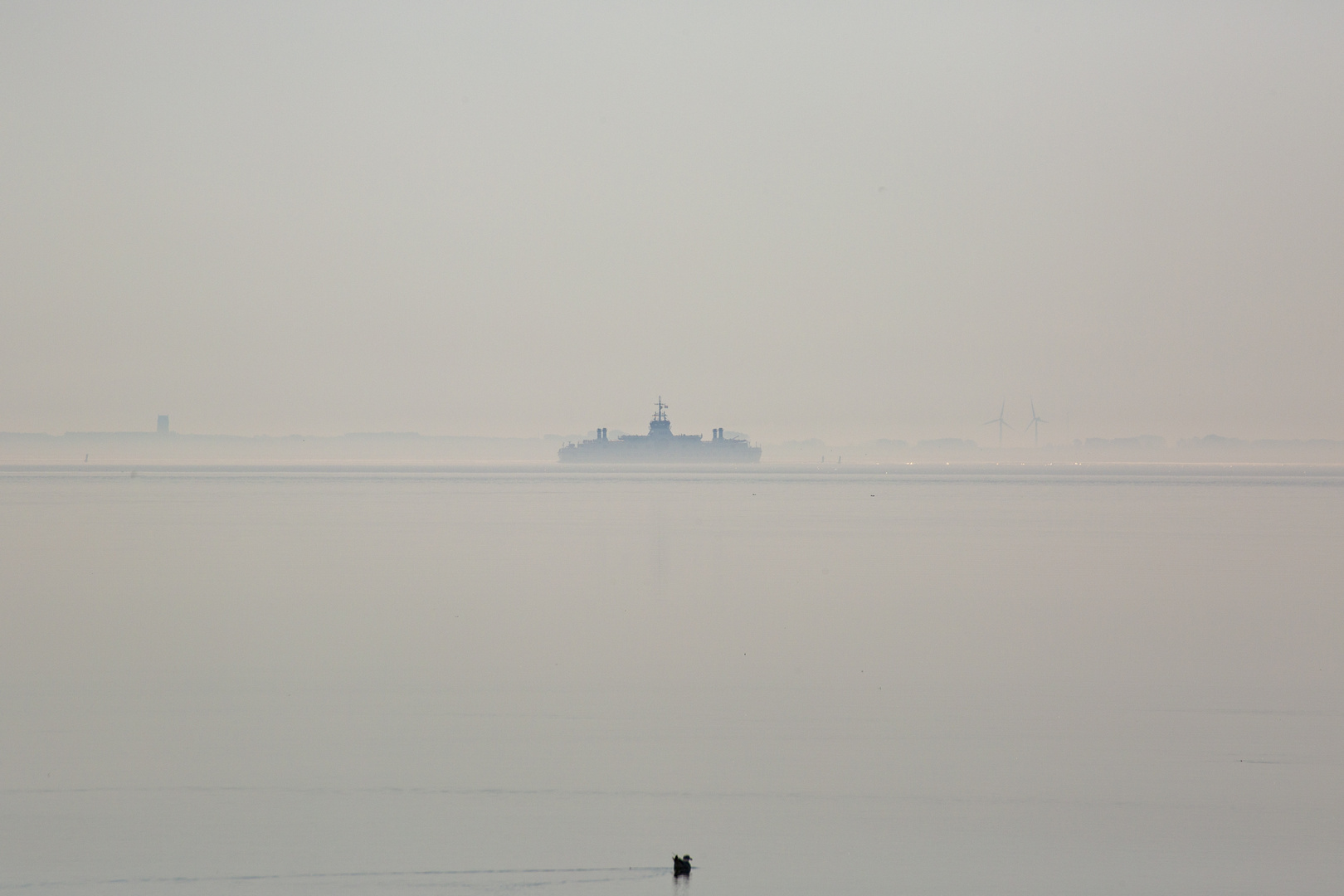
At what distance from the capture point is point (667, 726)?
42.8 ft

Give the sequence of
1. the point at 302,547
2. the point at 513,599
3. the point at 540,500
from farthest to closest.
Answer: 1. the point at 540,500
2. the point at 302,547
3. the point at 513,599

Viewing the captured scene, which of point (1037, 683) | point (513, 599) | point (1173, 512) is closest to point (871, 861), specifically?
point (1037, 683)

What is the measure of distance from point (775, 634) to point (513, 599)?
582cm

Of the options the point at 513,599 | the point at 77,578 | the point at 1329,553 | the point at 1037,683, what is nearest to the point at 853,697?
the point at 1037,683

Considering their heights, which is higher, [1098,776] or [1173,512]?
[1173,512]

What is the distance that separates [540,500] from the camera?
66.8 metres

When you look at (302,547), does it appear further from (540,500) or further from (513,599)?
(540,500)

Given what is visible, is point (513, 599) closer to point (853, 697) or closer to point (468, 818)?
point (853, 697)

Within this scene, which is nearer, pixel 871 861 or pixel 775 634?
pixel 871 861

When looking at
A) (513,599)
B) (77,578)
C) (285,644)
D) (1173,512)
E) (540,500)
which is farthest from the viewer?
(540,500)

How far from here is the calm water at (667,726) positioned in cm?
909

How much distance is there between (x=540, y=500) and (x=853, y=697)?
52958 mm

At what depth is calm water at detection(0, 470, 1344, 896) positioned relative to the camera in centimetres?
909

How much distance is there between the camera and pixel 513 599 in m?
22.8
